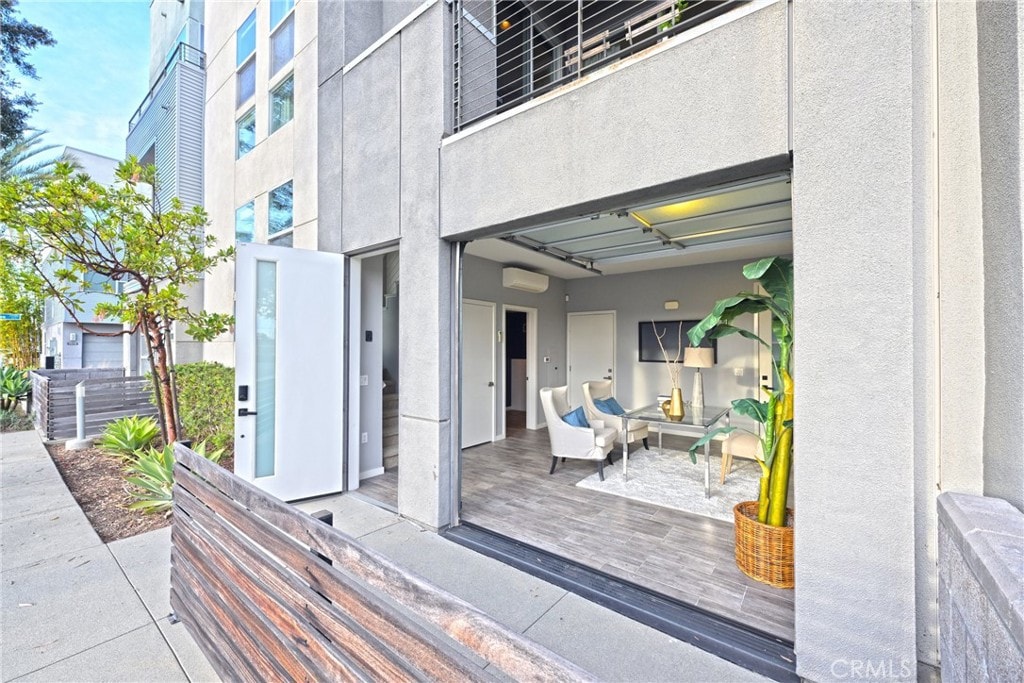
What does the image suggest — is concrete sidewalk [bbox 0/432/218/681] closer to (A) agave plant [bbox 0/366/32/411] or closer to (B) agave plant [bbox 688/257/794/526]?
(B) agave plant [bbox 688/257/794/526]

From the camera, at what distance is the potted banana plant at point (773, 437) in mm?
2434

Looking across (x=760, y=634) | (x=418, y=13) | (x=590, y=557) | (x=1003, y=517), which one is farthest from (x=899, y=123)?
(x=418, y=13)

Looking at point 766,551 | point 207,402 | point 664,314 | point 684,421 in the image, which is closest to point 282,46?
point 207,402

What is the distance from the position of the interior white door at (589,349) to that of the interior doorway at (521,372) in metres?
0.94

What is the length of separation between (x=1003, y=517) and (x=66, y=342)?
21.0 m

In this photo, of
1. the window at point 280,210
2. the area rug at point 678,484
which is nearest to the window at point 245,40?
the window at point 280,210

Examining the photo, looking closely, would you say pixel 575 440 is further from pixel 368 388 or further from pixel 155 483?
pixel 155 483

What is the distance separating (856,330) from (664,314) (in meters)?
5.67

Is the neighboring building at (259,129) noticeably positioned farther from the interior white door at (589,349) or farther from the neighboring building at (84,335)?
the neighboring building at (84,335)

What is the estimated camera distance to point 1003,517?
4.62 ft

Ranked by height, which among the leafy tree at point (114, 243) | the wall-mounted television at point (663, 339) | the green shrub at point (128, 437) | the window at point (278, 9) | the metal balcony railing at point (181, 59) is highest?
the metal balcony railing at point (181, 59)

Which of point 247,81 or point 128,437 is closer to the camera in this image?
point 128,437

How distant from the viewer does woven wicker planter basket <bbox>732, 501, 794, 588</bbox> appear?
2.47m

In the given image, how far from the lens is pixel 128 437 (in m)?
5.15
